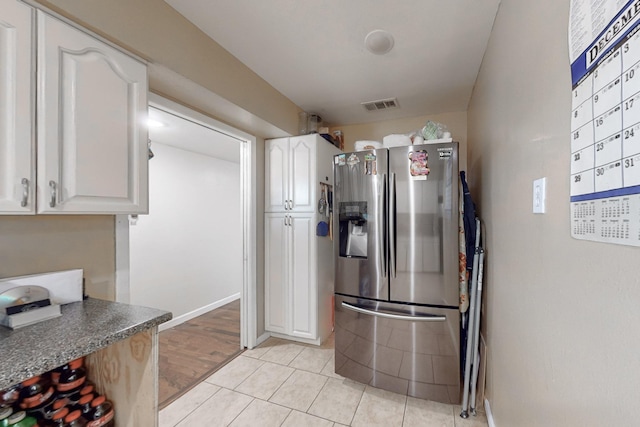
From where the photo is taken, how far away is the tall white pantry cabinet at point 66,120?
0.92 meters

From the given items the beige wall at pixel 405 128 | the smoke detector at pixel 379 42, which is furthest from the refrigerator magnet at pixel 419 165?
the beige wall at pixel 405 128

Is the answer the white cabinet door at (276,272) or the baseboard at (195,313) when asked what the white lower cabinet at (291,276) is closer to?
the white cabinet door at (276,272)

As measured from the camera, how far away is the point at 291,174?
107 inches

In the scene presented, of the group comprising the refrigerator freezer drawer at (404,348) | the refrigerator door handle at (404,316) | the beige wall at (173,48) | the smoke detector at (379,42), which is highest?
the smoke detector at (379,42)

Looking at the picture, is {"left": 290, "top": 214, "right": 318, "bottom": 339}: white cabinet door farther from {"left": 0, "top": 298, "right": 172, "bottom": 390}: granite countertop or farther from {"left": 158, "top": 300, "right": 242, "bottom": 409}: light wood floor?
{"left": 0, "top": 298, "right": 172, "bottom": 390}: granite countertop

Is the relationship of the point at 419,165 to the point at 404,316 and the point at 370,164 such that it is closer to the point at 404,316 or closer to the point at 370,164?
the point at 370,164

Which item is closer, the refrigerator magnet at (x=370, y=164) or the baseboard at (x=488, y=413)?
the baseboard at (x=488, y=413)

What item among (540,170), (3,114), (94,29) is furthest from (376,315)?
(94,29)

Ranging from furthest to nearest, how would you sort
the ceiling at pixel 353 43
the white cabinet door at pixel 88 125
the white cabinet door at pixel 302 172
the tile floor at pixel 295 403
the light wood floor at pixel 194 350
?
the white cabinet door at pixel 302 172, the light wood floor at pixel 194 350, the tile floor at pixel 295 403, the ceiling at pixel 353 43, the white cabinet door at pixel 88 125

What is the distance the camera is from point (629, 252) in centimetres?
52

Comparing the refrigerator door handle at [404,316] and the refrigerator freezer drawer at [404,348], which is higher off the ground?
the refrigerator door handle at [404,316]

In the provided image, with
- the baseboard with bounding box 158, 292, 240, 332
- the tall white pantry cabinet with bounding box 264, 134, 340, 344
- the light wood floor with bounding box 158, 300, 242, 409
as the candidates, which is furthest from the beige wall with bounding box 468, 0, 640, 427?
the baseboard with bounding box 158, 292, 240, 332

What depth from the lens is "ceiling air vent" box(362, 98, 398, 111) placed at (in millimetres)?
2661

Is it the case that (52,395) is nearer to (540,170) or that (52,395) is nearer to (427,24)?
(540,170)
